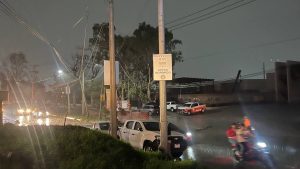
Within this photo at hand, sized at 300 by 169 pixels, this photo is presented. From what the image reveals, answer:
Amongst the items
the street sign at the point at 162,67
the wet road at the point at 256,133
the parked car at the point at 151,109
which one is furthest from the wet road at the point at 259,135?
the parked car at the point at 151,109

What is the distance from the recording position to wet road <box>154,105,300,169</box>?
1638 centimetres

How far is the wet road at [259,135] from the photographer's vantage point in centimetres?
1638

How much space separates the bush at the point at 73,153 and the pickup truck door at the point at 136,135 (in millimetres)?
5143

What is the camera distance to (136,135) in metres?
18.4

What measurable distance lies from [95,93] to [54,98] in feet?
158

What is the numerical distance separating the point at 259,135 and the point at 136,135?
13.7 metres

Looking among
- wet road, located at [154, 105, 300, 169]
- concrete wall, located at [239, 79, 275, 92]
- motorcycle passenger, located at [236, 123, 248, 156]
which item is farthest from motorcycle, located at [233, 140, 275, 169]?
concrete wall, located at [239, 79, 275, 92]

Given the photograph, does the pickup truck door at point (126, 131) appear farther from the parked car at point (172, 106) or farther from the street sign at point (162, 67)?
the parked car at point (172, 106)

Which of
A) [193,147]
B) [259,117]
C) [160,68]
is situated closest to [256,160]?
[160,68]

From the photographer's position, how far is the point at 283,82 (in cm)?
5394

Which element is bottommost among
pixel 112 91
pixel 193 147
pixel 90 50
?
pixel 193 147

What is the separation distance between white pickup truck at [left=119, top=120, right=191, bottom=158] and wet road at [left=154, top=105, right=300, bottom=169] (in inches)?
34.0

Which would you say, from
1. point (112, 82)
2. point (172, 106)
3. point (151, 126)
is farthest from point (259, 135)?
point (172, 106)

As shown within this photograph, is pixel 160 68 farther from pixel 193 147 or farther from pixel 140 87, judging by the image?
pixel 140 87
